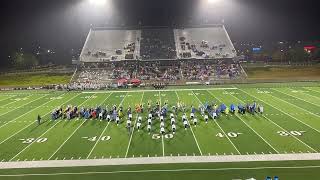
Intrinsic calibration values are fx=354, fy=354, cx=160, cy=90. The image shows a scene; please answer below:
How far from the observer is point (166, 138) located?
19.4 m

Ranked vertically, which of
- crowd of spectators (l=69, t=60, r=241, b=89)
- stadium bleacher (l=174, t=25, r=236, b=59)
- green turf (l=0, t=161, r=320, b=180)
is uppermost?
stadium bleacher (l=174, t=25, r=236, b=59)

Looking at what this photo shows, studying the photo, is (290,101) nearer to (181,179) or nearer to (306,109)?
(306,109)

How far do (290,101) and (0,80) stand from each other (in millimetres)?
41496

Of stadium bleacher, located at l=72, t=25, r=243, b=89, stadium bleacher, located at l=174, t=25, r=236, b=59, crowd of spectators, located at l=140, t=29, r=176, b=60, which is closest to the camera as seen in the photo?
stadium bleacher, located at l=72, t=25, r=243, b=89

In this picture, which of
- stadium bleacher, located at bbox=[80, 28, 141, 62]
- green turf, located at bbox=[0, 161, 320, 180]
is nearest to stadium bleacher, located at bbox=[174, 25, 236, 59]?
stadium bleacher, located at bbox=[80, 28, 141, 62]

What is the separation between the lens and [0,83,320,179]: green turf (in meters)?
17.3

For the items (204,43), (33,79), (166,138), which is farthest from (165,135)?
(204,43)

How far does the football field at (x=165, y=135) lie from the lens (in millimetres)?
17266

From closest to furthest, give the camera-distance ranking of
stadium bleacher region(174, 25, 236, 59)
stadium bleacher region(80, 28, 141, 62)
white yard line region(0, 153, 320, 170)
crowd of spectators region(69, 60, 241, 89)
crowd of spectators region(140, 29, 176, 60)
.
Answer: white yard line region(0, 153, 320, 170) < crowd of spectators region(69, 60, 241, 89) < stadium bleacher region(174, 25, 236, 59) < stadium bleacher region(80, 28, 141, 62) < crowd of spectators region(140, 29, 176, 60)

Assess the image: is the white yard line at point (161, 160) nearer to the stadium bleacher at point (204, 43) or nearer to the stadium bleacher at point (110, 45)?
the stadium bleacher at point (204, 43)

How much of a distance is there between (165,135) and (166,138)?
Result: 60cm

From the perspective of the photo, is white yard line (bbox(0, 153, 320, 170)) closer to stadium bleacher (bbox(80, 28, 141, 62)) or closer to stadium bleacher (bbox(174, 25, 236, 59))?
stadium bleacher (bbox(174, 25, 236, 59))

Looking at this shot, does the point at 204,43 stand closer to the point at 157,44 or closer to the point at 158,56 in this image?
the point at 157,44

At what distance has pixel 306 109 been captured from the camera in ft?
86.2
